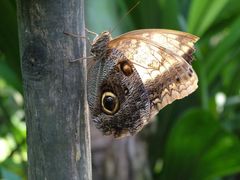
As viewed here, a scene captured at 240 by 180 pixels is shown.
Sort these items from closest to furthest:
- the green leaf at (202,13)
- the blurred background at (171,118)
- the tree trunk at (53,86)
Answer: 1. the tree trunk at (53,86)
2. the blurred background at (171,118)
3. the green leaf at (202,13)

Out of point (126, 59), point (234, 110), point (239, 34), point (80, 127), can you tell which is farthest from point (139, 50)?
point (234, 110)

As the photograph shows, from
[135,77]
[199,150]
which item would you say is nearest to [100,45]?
[135,77]

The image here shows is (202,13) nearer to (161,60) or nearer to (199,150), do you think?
(199,150)

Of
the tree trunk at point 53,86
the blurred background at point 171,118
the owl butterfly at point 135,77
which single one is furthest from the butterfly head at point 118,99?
the blurred background at point 171,118

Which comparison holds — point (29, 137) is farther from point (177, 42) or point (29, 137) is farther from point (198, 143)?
point (198, 143)

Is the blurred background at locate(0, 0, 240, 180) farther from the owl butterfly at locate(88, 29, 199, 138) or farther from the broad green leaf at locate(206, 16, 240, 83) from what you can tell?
the owl butterfly at locate(88, 29, 199, 138)

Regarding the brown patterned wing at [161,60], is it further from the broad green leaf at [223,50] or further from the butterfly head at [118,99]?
the broad green leaf at [223,50]

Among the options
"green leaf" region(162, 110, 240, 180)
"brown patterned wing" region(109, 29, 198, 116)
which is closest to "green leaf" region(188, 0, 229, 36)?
"green leaf" region(162, 110, 240, 180)

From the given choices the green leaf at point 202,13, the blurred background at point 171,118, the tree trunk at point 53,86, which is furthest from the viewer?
the green leaf at point 202,13
